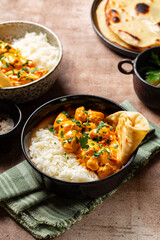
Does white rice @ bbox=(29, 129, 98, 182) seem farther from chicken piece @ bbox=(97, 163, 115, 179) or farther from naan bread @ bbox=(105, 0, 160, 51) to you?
naan bread @ bbox=(105, 0, 160, 51)

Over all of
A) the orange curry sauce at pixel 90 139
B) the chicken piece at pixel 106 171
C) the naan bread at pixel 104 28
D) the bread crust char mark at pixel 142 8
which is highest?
the bread crust char mark at pixel 142 8

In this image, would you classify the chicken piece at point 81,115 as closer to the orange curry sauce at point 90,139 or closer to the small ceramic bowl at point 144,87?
the orange curry sauce at point 90,139

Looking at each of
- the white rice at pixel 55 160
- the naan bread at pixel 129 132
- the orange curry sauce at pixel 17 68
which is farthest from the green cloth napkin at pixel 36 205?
the orange curry sauce at pixel 17 68

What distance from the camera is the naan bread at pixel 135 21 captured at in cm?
328

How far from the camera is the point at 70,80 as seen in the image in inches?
128

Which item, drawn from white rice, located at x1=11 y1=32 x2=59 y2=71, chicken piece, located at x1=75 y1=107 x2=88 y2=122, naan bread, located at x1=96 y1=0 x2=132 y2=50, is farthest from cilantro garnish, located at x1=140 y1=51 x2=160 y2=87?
white rice, located at x1=11 y1=32 x2=59 y2=71

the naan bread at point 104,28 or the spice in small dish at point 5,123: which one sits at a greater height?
the naan bread at point 104,28

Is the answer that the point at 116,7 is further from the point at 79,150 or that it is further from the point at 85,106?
the point at 79,150

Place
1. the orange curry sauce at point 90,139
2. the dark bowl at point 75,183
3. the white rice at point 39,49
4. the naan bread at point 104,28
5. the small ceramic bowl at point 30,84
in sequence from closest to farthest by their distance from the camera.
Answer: the dark bowl at point 75,183 < the orange curry sauce at point 90,139 < the small ceramic bowl at point 30,84 < the white rice at point 39,49 < the naan bread at point 104,28

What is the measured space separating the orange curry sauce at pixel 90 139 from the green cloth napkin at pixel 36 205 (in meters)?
0.25

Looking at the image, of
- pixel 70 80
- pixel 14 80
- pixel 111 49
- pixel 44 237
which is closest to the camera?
pixel 44 237

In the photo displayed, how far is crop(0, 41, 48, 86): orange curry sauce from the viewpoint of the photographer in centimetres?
281

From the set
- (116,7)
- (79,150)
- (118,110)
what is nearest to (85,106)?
(118,110)

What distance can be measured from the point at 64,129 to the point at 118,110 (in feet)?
1.50
